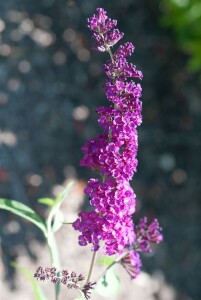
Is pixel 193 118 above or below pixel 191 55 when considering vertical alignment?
below

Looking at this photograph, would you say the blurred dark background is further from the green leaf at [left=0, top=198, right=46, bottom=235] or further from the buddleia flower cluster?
the buddleia flower cluster

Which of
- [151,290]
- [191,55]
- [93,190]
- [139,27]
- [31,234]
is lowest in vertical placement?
[93,190]

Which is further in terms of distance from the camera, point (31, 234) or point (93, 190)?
point (31, 234)

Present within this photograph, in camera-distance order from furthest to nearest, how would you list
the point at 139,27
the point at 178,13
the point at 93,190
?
the point at 139,27, the point at 178,13, the point at 93,190

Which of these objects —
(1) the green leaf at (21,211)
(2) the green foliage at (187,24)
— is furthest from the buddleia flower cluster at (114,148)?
(2) the green foliage at (187,24)

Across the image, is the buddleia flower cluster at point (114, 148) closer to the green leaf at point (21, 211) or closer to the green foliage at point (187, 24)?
the green leaf at point (21, 211)

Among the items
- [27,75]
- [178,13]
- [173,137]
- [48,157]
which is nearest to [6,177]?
[48,157]

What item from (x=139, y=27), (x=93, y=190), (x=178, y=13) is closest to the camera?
(x=93, y=190)

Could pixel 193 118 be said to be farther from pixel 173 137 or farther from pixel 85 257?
pixel 85 257
